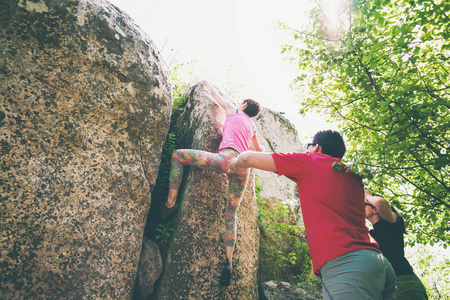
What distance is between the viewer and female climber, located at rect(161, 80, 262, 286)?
11.9ft

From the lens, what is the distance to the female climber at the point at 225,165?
143 inches

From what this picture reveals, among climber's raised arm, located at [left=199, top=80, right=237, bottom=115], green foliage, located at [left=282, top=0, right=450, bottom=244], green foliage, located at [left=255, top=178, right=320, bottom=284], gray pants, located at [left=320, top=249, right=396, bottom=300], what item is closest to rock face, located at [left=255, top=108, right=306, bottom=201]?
green foliage, located at [left=255, top=178, right=320, bottom=284]

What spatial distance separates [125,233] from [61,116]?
5.52ft

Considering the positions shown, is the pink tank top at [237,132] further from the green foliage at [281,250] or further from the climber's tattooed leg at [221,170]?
the green foliage at [281,250]

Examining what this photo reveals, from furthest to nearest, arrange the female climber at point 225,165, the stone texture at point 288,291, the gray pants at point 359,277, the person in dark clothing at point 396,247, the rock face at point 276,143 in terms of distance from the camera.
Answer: the rock face at point 276,143 < the stone texture at point 288,291 < the female climber at point 225,165 < the person in dark clothing at point 396,247 < the gray pants at point 359,277

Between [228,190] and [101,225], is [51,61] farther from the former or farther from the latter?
[228,190]

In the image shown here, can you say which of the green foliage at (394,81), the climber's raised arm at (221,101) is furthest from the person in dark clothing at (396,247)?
the climber's raised arm at (221,101)

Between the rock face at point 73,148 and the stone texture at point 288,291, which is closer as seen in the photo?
the rock face at point 73,148

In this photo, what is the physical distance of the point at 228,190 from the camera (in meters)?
4.10

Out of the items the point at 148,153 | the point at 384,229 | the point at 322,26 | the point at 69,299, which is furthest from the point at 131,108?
the point at 322,26

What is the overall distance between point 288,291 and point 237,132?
2.94m

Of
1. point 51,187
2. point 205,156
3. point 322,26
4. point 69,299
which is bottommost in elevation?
point 69,299

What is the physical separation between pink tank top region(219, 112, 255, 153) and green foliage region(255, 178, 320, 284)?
177 cm

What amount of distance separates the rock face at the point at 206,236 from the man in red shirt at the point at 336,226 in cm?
156
